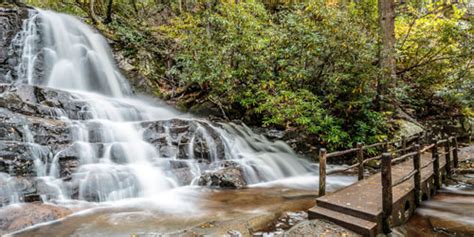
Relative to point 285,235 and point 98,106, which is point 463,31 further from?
point 98,106

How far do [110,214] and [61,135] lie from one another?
2.83 m

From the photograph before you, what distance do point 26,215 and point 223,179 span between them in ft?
12.7

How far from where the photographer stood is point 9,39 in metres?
10.9

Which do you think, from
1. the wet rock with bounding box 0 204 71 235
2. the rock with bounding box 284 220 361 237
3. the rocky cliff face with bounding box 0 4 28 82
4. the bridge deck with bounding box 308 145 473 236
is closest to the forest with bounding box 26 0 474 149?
the rocky cliff face with bounding box 0 4 28 82

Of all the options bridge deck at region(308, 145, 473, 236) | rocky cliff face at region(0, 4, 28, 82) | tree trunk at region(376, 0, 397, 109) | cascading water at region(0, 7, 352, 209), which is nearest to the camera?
bridge deck at region(308, 145, 473, 236)

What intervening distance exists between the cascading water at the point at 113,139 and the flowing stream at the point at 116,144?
Answer: 21mm

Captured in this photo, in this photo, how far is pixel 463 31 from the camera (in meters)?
10.6

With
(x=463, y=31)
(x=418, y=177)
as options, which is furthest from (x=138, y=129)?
(x=463, y=31)

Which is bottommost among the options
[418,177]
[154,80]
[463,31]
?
[418,177]

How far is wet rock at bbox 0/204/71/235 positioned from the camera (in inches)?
174

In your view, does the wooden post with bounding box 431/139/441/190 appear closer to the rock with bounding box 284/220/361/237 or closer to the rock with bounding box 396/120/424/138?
the rock with bounding box 284/220/361/237

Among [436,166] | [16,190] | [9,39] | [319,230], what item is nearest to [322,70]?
[436,166]

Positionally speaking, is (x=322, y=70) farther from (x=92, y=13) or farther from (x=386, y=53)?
(x=92, y=13)

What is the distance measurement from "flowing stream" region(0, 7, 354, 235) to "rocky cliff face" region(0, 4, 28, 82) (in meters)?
0.21
